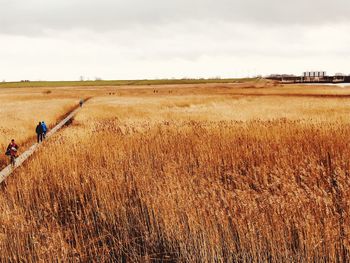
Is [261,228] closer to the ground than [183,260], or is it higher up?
higher up

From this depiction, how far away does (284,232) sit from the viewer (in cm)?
475

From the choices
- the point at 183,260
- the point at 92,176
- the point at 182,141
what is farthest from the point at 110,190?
the point at 182,141

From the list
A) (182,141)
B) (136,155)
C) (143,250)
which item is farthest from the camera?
(182,141)

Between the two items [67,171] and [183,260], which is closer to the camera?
[183,260]

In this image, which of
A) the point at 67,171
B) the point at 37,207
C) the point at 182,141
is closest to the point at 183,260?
the point at 37,207

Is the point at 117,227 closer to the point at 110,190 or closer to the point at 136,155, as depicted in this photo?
the point at 110,190

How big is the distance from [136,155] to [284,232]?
18.5 ft

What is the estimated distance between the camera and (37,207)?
21.7 ft

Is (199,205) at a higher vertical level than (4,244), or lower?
higher

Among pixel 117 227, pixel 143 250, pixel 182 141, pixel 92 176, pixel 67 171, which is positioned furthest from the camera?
pixel 182 141

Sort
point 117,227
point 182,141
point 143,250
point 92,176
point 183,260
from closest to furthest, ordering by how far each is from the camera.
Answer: point 183,260, point 143,250, point 117,227, point 92,176, point 182,141

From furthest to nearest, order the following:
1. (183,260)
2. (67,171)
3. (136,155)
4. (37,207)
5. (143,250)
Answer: (136,155) → (67,171) → (37,207) → (143,250) → (183,260)

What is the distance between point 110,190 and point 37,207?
1250mm

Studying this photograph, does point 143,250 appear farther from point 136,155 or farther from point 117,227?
point 136,155
